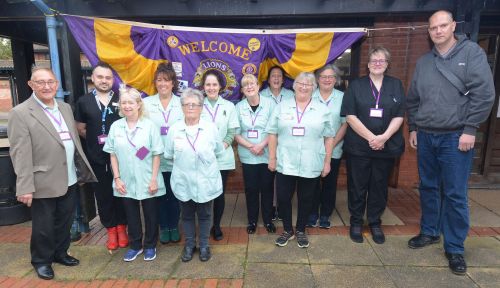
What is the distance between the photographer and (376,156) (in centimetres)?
333

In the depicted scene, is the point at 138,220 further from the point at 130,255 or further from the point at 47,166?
the point at 47,166

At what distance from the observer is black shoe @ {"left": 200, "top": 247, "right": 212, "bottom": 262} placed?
3.15 metres

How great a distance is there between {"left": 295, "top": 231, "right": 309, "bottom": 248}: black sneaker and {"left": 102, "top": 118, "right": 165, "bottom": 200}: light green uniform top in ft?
5.31

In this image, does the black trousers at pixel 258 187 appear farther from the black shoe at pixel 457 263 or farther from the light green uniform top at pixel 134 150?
the black shoe at pixel 457 263

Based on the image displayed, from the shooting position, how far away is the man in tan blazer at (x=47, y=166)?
8.75 feet

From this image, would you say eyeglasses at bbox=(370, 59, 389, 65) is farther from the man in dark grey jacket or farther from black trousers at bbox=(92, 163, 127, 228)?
black trousers at bbox=(92, 163, 127, 228)

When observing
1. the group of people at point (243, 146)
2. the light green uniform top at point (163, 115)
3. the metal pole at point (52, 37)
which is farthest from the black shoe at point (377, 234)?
the metal pole at point (52, 37)

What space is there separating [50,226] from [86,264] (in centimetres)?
53

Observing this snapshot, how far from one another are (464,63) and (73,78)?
12.8ft

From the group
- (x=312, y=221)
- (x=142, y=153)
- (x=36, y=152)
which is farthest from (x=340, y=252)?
(x=36, y=152)

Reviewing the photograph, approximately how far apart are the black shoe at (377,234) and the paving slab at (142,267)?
212 centimetres

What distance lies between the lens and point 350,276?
2881mm

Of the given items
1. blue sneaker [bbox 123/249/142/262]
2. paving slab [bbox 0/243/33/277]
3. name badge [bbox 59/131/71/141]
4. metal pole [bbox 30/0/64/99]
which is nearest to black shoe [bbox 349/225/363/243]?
blue sneaker [bbox 123/249/142/262]

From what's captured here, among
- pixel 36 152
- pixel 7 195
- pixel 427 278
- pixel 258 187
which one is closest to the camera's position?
pixel 36 152
